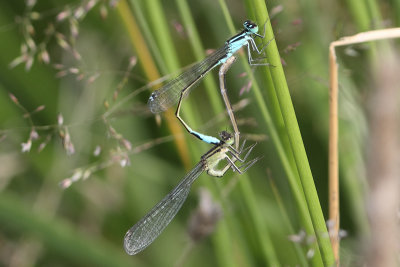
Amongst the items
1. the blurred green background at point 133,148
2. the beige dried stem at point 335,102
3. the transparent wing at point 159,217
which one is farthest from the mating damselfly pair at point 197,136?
the beige dried stem at point 335,102

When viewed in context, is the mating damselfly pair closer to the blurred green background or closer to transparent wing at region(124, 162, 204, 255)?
transparent wing at region(124, 162, 204, 255)

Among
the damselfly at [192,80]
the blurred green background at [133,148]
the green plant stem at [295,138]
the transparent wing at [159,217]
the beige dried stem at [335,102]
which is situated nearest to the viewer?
the green plant stem at [295,138]

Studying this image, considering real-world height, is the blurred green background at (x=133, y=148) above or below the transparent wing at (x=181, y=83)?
below

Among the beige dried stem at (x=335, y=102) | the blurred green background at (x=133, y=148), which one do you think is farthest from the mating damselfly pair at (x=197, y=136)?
the beige dried stem at (x=335, y=102)

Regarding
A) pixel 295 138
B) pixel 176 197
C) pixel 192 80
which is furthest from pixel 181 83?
pixel 295 138

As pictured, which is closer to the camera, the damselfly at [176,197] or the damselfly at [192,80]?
the damselfly at [192,80]

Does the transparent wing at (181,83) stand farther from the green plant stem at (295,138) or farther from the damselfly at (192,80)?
the green plant stem at (295,138)

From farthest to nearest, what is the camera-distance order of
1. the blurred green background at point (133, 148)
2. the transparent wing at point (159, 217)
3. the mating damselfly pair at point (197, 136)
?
the blurred green background at point (133, 148), the transparent wing at point (159, 217), the mating damselfly pair at point (197, 136)

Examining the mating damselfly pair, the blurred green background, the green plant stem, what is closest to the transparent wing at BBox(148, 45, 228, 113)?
the mating damselfly pair

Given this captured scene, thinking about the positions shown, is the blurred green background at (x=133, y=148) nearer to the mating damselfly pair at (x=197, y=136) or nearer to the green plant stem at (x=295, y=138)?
the mating damselfly pair at (x=197, y=136)

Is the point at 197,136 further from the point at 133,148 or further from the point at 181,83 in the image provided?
the point at 133,148
